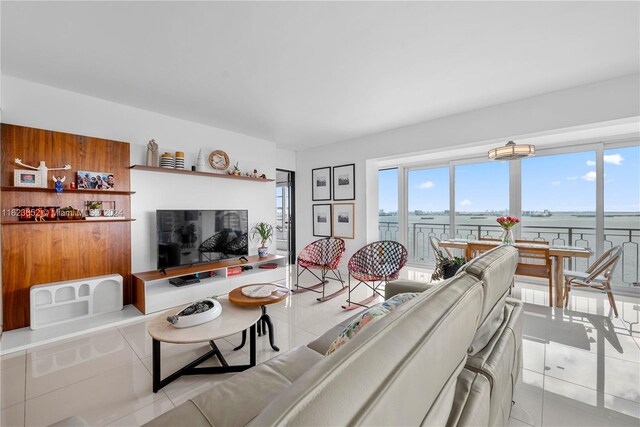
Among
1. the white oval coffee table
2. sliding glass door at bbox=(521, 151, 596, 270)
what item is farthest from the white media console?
sliding glass door at bbox=(521, 151, 596, 270)

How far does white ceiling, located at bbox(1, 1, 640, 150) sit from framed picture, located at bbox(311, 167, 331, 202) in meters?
2.04

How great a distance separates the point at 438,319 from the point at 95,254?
12.2 ft

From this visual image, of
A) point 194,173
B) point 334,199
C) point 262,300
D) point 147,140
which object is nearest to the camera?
point 262,300

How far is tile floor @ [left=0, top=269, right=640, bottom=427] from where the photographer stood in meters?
1.62

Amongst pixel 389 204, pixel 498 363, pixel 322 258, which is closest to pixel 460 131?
pixel 389 204

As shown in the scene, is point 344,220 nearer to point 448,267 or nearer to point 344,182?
point 344,182

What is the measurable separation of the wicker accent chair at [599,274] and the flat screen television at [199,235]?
13.9 feet

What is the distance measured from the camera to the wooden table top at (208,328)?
1675 millimetres

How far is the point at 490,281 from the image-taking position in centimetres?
105

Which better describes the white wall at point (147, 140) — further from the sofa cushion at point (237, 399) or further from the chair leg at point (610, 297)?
the chair leg at point (610, 297)

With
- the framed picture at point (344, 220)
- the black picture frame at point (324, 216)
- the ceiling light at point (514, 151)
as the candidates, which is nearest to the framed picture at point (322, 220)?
the black picture frame at point (324, 216)

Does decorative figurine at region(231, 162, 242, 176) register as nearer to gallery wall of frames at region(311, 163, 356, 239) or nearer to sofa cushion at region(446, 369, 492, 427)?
gallery wall of frames at region(311, 163, 356, 239)

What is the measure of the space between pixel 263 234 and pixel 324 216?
1376 millimetres

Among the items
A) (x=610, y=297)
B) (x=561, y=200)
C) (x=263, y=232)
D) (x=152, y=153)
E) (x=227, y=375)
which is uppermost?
(x=152, y=153)
